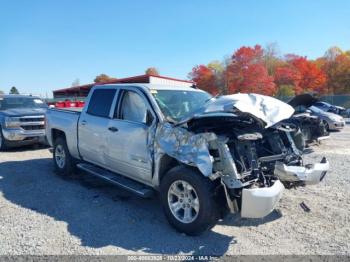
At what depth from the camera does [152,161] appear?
171 inches

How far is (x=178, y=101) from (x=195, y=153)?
5.03 feet

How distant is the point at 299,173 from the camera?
4.02 metres

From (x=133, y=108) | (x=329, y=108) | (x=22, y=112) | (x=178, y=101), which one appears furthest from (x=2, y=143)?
(x=329, y=108)

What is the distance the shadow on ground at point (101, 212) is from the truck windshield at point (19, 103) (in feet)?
15.1

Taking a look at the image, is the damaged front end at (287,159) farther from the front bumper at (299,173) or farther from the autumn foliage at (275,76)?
the autumn foliage at (275,76)

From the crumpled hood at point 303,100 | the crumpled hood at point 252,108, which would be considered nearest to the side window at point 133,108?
the crumpled hood at point 252,108

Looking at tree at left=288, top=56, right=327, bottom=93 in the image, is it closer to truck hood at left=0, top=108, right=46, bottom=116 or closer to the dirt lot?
truck hood at left=0, top=108, right=46, bottom=116

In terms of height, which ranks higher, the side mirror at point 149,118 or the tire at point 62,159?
the side mirror at point 149,118

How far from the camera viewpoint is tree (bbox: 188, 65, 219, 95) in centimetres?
4906

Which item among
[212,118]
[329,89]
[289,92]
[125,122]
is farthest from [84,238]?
[329,89]

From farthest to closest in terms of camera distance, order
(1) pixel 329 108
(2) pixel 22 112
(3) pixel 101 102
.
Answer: (1) pixel 329 108 → (2) pixel 22 112 → (3) pixel 101 102

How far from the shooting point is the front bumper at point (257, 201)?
346cm

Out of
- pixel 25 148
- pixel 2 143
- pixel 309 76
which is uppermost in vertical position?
pixel 309 76

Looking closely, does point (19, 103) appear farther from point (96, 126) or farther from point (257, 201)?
point (257, 201)
